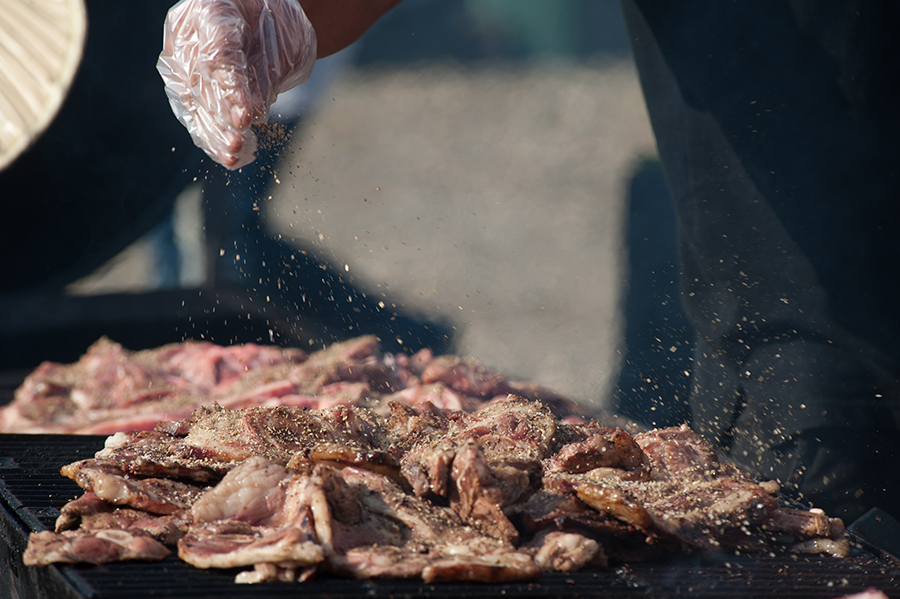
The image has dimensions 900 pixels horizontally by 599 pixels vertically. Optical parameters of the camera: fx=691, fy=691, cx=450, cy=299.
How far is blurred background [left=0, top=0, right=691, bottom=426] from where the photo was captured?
17.6 ft

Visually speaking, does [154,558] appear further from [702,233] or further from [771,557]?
[702,233]

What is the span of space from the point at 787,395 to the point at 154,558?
8.63 ft

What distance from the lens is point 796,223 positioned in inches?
118

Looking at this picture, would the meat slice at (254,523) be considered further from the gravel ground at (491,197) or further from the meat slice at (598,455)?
the gravel ground at (491,197)

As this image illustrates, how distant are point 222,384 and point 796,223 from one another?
139 inches

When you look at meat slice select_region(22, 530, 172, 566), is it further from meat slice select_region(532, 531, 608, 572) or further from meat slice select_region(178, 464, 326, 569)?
meat slice select_region(532, 531, 608, 572)

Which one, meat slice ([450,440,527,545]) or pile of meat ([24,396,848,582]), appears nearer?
pile of meat ([24,396,848,582])

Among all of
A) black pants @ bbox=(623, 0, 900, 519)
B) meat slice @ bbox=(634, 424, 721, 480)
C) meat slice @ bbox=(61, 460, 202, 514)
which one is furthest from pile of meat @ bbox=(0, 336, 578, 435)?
meat slice @ bbox=(61, 460, 202, 514)

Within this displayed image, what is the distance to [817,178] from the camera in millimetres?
2977

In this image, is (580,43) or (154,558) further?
(580,43)

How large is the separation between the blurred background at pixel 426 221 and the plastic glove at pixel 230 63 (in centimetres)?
277

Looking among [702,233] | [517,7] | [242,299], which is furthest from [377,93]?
[702,233]

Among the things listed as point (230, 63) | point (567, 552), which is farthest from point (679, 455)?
point (230, 63)

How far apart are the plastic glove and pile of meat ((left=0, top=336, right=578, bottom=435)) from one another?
163 cm
